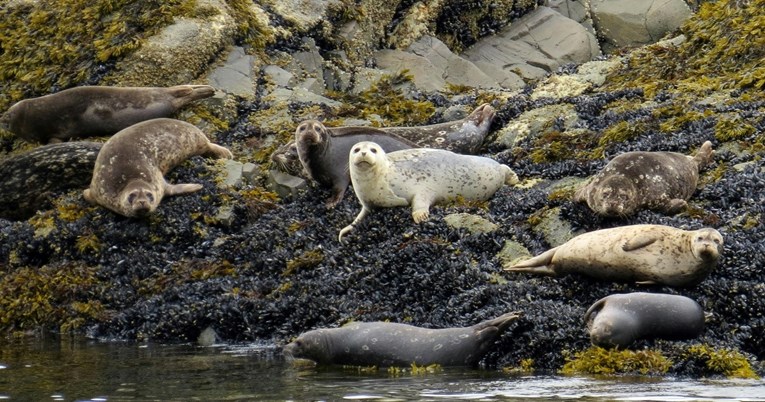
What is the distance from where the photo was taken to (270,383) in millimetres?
8023

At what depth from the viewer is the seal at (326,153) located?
12.0 metres

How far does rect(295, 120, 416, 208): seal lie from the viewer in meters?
12.0

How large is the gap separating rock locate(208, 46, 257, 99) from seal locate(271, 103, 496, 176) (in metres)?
1.82

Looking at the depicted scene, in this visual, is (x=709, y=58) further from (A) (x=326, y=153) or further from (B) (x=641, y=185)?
(A) (x=326, y=153)

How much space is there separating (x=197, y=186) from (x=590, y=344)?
4791 mm

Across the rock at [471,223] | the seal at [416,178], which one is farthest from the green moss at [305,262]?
the rock at [471,223]

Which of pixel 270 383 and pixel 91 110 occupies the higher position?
pixel 91 110

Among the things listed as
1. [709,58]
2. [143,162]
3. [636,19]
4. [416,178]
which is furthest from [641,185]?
[636,19]

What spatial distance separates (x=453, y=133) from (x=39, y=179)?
382 centimetres

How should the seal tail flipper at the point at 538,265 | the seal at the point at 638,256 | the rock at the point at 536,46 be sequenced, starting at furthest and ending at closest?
the rock at the point at 536,46 < the seal tail flipper at the point at 538,265 < the seal at the point at 638,256

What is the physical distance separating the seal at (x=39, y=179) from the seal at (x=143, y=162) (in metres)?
0.32

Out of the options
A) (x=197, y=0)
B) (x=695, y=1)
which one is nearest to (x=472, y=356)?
(x=197, y=0)

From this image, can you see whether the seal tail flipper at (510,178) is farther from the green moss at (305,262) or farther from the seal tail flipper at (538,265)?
the seal tail flipper at (538,265)

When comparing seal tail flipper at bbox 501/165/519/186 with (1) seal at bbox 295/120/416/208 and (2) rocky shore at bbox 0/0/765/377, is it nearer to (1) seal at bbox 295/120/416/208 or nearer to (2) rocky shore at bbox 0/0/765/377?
(2) rocky shore at bbox 0/0/765/377
